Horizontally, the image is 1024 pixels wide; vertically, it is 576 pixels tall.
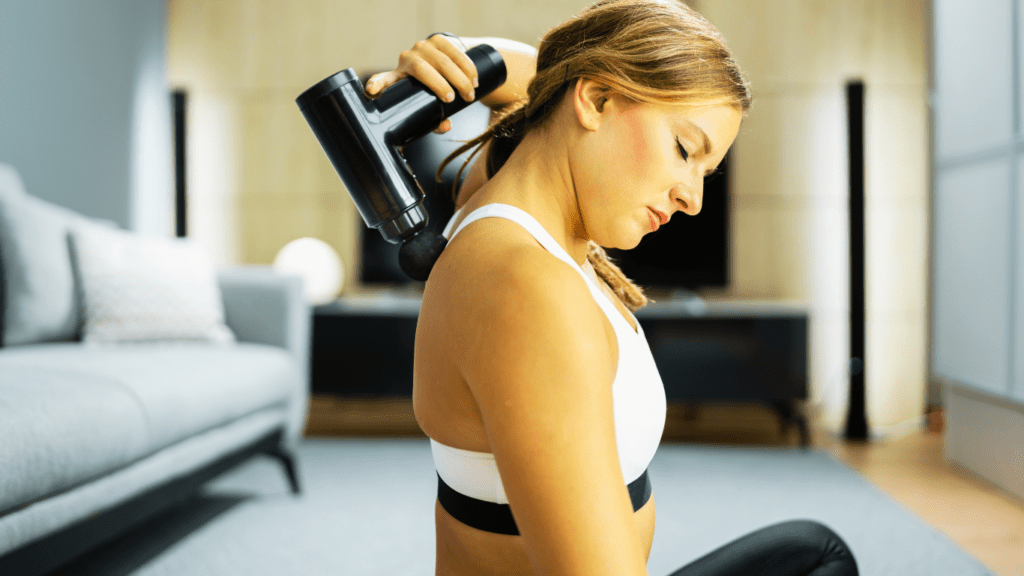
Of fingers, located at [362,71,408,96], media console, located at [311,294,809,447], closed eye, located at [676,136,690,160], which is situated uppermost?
fingers, located at [362,71,408,96]

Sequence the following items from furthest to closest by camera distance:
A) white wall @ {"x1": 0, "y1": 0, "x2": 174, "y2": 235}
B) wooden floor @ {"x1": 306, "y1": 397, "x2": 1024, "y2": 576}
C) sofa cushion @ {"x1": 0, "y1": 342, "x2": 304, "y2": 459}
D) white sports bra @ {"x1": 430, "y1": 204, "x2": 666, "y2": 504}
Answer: white wall @ {"x1": 0, "y1": 0, "x2": 174, "y2": 235} → wooden floor @ {"x1": 306, "y1": 397, "x2": 1024, "y2": 576} → sofa cushion @ {"x1": 0, "y1": 342, "x2": 304, "y2": 459} → white sports bra @ {"x1": 430, "y1": 204, "x2": 666, "y2": 504}

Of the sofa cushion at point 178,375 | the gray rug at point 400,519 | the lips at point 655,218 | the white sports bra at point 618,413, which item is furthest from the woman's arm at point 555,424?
the gray rug at point 400,519

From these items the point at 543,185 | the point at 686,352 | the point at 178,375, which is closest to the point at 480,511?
the point at 543,185

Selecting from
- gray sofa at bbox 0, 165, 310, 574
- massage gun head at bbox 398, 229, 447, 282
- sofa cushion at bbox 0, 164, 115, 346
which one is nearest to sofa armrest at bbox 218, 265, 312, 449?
gray sofa at bbox 0, 165, 310, 574

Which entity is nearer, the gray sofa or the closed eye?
the closed eye

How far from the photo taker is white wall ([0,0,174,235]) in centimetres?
281

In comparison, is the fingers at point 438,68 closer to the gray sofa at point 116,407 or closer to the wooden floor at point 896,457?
the gray sofa at point 116,407

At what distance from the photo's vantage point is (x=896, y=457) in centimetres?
301

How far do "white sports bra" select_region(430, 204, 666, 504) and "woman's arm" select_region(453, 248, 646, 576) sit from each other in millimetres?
109

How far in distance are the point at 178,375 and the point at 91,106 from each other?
2267 mm

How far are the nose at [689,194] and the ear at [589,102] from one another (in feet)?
0.31

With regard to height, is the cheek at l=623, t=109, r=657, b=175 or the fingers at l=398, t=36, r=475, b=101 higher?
the fingers at l=398, t=36, r=475, b=101

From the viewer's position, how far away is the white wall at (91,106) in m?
2.81

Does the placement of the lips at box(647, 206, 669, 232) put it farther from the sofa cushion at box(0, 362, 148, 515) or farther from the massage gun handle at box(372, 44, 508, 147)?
the sofa cushion at box(0, 362, 148, 515)
